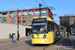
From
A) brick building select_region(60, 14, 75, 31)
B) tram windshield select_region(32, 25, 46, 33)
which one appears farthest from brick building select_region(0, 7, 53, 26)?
tram windshield select_region(32, 25, 46, 33)

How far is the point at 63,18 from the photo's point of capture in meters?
116

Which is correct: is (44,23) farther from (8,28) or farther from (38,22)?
(8,28)

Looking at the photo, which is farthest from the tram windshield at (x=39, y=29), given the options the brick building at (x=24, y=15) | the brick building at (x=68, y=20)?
the brick building at (x=68, y=20)

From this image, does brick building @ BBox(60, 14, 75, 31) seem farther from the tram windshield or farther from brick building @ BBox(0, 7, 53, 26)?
the tram windshield

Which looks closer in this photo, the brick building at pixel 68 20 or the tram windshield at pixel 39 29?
Answer: the tram windshield at pixel 39 29

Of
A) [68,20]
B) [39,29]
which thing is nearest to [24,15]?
[68,20]

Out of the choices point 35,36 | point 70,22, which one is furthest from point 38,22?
point 70,22

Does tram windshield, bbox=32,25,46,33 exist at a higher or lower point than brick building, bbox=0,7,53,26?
lower

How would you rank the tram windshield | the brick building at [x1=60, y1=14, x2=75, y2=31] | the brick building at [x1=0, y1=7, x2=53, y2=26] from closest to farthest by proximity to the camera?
the tram windshield < the brick building at [x1=0, y1=7, x2=53, y2=26] < the brick building at [x1=60, y1=14, x2=75, y2=31]

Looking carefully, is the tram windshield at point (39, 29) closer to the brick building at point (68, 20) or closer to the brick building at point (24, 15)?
the brick building at point (24, 15)

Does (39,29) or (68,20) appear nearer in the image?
(39,29)

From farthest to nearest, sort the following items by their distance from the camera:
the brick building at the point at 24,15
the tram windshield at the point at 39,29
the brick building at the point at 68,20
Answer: the brick building at the point at 68,20, the brick building at the point at 24,15, the tram windshield at the point at 39,29

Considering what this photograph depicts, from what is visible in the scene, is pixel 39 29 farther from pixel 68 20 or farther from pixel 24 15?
pixel 68 20

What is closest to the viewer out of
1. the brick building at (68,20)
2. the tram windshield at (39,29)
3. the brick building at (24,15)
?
the tram windshield at (39,29)
